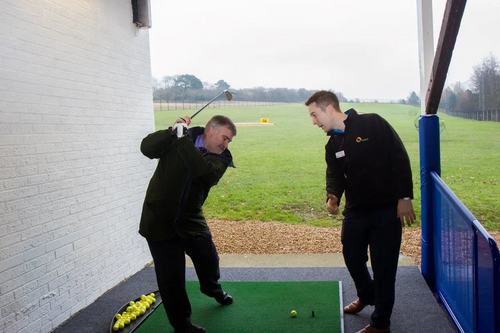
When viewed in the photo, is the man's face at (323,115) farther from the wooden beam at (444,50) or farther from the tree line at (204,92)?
the tree line at (204,92)

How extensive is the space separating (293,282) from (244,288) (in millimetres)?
501

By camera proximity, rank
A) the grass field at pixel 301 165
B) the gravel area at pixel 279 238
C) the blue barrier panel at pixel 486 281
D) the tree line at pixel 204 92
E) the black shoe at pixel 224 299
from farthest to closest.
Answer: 1. the tree line at pixel 204 92
2. the grass field at pixel 301 165
3. the gravel area at pixel 279 238
4. the black shoe at pixel 224 299
5. the blue barrier panel at pixel 486 281

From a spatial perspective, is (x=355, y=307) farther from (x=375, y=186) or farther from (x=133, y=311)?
(x=133, y=311)

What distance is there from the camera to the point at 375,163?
2939mm

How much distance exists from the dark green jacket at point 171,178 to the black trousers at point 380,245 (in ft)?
3.41

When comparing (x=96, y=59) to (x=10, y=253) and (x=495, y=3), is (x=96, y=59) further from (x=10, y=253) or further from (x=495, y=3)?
(x=495, y=3)

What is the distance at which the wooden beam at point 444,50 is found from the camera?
3410 mm

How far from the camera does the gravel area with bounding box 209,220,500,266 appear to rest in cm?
587

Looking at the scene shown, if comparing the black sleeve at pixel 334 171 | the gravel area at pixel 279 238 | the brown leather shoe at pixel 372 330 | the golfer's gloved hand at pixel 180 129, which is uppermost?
the golfer's gloved hand at pixel 180 129

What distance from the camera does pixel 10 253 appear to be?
3.03 metres

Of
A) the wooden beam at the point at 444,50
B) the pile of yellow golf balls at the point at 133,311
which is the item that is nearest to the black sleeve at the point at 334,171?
the wooden beam at the point at 444,50

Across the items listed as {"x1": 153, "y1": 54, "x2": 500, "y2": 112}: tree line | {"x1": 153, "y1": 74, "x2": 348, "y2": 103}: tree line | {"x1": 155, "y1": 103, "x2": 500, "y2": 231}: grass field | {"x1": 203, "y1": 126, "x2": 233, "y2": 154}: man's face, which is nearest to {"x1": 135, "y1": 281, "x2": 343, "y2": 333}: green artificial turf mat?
{"x1": 203, "y1": 126, "x2": 233, "y2": 154}: man's face

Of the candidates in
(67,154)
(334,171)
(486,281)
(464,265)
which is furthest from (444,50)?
(67,154)

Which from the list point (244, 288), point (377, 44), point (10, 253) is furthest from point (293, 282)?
point (377, 44)
